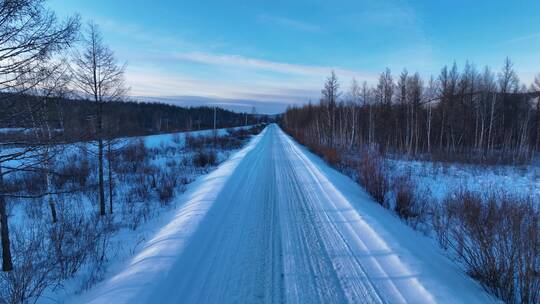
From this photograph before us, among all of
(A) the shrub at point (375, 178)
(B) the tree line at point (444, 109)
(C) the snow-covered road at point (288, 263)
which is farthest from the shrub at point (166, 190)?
(B) the tree line at point (444, 109)

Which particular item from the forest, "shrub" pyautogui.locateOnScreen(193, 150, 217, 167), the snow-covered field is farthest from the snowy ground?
"shrub" pyautogui.locateOnScreen(193, 150, 217, 167)

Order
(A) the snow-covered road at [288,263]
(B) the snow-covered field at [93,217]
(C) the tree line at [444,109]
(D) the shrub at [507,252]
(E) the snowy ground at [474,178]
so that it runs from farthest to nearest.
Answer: (C) the tree line at [444,109] → (E) the snowy ground at [474,178] → (B) the snow-covered field at [93,217] → (A) the snow-covered road at [288,263] → (D) the shrub at [507,252]

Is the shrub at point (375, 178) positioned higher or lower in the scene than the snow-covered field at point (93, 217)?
higher

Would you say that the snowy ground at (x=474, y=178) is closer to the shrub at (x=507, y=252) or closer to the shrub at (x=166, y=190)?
the shrub at (x=507, y=252)

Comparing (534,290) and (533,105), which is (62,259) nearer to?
(534,290)

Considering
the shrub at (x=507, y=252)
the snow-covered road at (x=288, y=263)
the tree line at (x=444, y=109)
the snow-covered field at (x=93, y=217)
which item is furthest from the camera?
the tree line at (x=444, y=109)

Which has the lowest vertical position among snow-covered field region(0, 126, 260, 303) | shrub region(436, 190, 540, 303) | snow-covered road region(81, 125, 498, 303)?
snow-covered field region(0, 126, 260, 303)

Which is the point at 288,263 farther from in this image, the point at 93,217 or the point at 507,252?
the point at 93,217

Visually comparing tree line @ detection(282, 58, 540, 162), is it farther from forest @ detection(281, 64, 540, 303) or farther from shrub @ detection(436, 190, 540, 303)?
shrub @ detection(436, 190, 540, 303)

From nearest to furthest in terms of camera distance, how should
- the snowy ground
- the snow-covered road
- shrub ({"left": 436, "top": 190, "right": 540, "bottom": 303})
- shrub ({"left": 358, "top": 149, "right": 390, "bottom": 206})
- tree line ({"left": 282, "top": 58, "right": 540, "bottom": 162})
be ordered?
shrub ({"left": 436, "top": 190, "right": 540, "bottom": 303}) → the snow-covered road → shrub ({"left": 358, "top": 149, "right": 390, "bottom": 206}) → the snowy ground → tree line ({"left": 282, "top": 58, "right": 540, "bottom": 162})

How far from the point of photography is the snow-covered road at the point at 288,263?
3.37 m

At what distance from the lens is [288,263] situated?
423cm

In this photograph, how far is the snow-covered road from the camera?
3371mm

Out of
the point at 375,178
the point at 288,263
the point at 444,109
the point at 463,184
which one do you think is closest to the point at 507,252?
the point at 288,263
